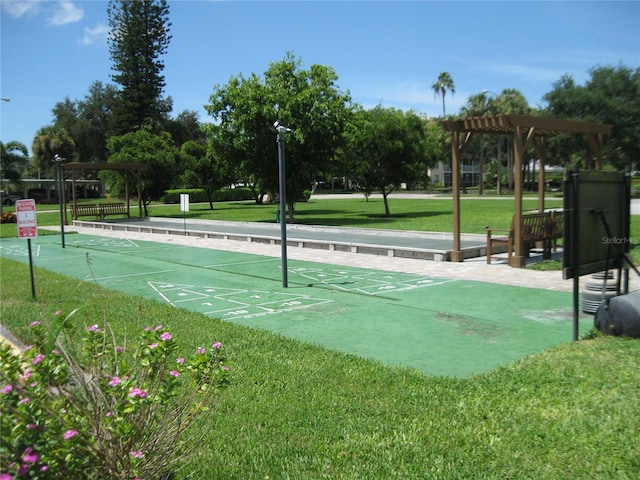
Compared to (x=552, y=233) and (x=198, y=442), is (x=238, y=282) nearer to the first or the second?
(x=552, y=233)

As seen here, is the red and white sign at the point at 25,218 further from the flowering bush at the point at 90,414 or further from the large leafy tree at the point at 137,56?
the large leafy tree at the point at 137,56

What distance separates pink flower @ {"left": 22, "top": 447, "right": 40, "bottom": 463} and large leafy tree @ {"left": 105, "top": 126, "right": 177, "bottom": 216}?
1381 inches

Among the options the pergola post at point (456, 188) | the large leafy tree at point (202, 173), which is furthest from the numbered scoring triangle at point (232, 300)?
the large leafy tree at point (202, 173)

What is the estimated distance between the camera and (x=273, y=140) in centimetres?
2762

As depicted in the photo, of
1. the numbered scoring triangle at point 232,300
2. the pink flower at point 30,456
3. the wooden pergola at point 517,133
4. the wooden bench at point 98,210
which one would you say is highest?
the wooden pergola at point 517,133

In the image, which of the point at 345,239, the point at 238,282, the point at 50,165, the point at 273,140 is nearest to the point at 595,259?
the point at 238,282

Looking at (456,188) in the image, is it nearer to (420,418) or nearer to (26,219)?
(26,219)

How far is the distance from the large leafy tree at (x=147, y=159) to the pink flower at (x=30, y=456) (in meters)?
35.1

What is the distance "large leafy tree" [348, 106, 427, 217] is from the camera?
29.4 m

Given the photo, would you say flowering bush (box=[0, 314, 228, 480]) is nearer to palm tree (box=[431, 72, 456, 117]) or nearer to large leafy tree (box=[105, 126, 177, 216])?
large leafy tree (box=[105, 126, 177, 216])

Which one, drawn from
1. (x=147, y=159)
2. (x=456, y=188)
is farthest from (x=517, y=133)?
(x=147, y=159)

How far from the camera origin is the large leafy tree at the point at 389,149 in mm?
29422

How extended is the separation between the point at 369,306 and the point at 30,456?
7226 millimetres

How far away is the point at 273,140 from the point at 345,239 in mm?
9432
